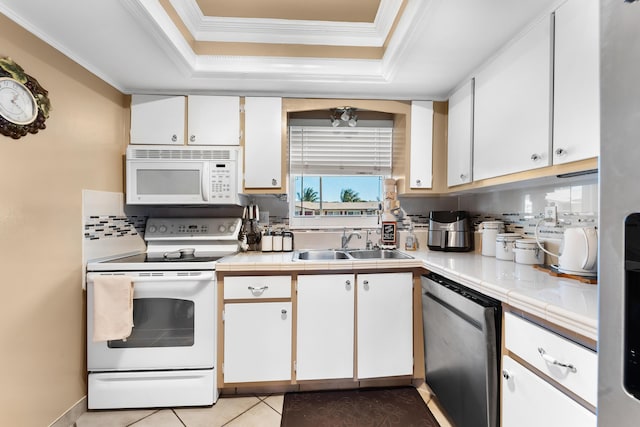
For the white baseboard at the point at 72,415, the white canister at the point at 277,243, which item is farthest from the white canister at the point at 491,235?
the white baseboard at the point at 72,415

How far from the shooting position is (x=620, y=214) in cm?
51

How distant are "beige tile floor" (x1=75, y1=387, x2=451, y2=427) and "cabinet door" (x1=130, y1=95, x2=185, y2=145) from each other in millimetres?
1746

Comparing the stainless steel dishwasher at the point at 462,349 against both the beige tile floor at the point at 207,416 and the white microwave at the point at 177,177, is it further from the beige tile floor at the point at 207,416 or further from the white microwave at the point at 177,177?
the white microwave at the point at 177,177

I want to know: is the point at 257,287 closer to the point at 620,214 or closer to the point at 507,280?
the point at 507,280

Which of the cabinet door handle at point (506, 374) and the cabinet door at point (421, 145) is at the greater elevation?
the cabinet door at point (421, 145)

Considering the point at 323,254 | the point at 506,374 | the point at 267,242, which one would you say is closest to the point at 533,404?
the point at 506,374

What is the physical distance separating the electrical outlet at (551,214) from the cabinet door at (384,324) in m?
0.85

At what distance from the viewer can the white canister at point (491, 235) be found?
1.93 m

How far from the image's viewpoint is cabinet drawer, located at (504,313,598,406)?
0.80 m

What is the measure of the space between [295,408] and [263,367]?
12.2 inches

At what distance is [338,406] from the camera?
1.73m

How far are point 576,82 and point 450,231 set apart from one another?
47.9 inches

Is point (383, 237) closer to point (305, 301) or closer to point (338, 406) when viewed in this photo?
point (305, 301)

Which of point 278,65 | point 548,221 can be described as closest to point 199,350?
point 278,65
